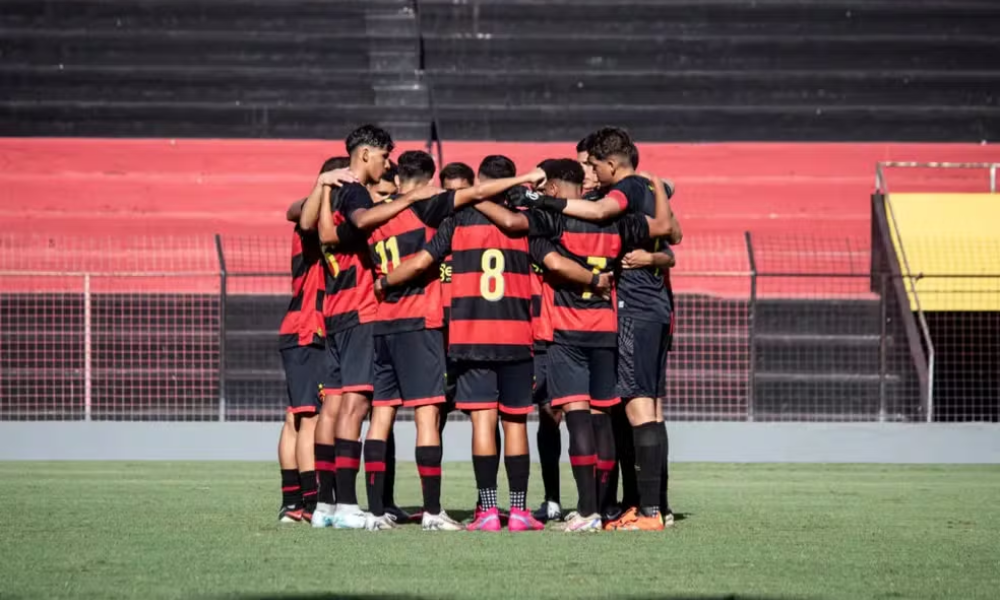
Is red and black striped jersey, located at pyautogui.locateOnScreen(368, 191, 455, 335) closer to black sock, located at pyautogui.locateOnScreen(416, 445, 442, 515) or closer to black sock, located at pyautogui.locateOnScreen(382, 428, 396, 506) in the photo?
black sock, located at pyautogui.locateOnScreen(416, 445, 442, 515)

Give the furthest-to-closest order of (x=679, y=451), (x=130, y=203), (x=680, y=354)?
(x=130, y=203) → (x=680, y=354) → (x=679, y=451)

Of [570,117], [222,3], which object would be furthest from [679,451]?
Answer: [222,3]

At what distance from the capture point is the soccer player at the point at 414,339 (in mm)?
6984

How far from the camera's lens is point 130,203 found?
16.7 metres

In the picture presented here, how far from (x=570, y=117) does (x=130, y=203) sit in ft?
15.3

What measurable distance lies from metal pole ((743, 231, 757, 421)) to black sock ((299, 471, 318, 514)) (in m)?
7.31

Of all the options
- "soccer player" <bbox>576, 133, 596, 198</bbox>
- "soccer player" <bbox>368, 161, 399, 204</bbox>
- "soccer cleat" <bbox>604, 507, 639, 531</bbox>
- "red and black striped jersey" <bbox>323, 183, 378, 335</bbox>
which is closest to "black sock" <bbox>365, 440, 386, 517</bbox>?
"red and black striped jersey" <bbox>323, 183, 378, 335</bbox>

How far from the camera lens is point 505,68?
18.0 metres

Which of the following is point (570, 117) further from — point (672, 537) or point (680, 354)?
point (672, 537)

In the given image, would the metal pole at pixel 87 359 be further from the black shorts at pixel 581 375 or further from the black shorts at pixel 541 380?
the black shorts at pixel 581 375

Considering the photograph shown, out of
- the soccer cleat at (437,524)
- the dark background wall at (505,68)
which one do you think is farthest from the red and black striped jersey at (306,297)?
the dark background wall at (505,68)

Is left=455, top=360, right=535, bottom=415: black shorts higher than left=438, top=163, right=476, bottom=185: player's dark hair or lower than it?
lower

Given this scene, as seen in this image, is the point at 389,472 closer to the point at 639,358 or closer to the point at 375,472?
the point at 375,472

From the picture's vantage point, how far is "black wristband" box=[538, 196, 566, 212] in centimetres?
685
